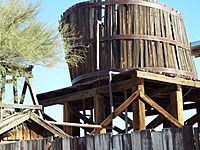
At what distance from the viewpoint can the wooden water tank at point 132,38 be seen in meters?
14.5

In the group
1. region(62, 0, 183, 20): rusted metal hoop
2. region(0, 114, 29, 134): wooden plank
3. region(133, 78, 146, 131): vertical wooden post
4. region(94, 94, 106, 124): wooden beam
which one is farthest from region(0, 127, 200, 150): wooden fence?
region(62, 0, 183, 20): rusted metal hoop

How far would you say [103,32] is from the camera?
1502 centimetres

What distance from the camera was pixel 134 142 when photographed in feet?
25.5

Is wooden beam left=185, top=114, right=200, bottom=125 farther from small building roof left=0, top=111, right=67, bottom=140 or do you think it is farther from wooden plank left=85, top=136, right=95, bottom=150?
wooden plank left=85, top=136, right=95, bottom=150

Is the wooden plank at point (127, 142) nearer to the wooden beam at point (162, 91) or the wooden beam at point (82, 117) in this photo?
the wooden beam at point (162, 91)

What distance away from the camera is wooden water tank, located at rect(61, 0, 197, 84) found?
14547mm

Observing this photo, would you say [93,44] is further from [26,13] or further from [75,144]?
[75,144]

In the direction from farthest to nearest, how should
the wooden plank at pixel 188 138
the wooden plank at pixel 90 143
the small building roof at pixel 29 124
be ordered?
the small building roof at pixel 29 124 < the wooden plank at pixel 90 143 < the wooden plank at pixel 188 138

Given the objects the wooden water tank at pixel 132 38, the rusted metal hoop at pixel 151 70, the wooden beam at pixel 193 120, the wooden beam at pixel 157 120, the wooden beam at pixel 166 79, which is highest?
the wooden water tank at pixel 132 38

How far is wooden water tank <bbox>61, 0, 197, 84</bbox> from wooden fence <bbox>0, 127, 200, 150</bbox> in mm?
5676

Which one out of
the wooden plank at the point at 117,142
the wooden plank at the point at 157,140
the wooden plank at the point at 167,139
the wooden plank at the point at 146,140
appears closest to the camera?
the wooden plank at the point at 167,139

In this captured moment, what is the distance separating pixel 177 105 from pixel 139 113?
4.73 ft

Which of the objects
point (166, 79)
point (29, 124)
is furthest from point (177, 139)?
point (166, 79)

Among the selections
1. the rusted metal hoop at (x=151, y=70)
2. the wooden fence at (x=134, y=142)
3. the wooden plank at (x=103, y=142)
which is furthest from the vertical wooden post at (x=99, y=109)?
the wooden plank at (x=103, y=142)
